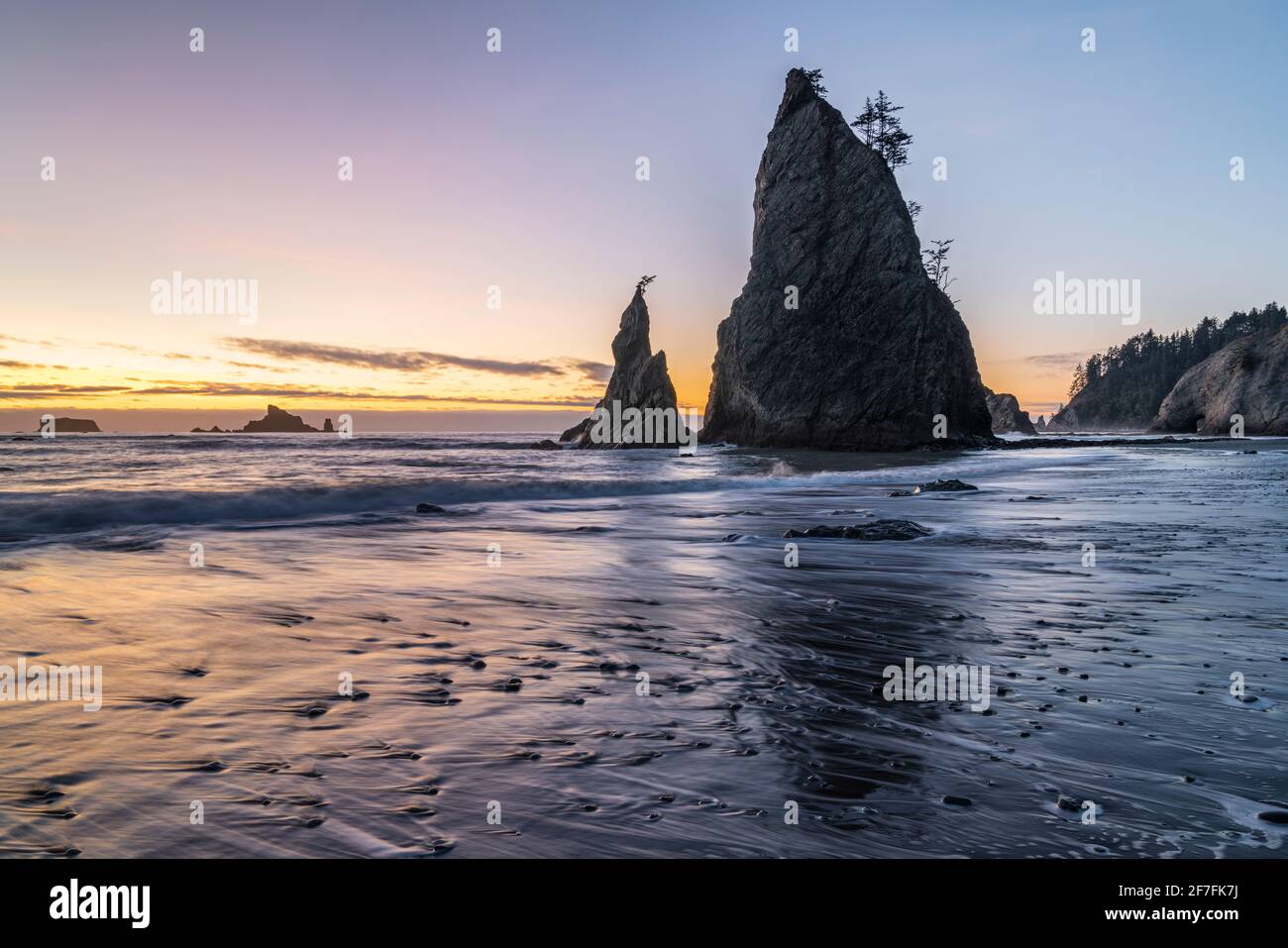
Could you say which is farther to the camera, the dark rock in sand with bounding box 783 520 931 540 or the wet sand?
the dark rock in sand with bounding box 783 520 931 540

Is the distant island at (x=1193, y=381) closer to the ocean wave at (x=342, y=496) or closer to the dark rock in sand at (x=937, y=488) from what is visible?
the ocean wave at (x=342, y=496)

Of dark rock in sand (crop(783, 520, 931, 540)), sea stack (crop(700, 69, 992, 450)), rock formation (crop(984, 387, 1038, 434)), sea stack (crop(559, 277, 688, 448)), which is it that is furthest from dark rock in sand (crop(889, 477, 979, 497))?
rock formation (crop(984, 387, 1038, 434))

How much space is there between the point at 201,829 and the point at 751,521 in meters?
12.7

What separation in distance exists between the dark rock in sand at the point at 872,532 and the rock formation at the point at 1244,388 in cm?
8734

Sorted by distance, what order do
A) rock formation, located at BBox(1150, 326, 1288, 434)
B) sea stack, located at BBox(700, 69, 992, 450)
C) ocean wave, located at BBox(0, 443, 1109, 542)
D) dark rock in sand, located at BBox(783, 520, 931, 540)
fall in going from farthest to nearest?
rock formation, located at BBox(1150, 326, 1288, 434) < sea stack, located at BBox(700, 69, 992, 450) < ocean wave, located at BBox(0, 443, 1109, 542) < dark rock in sand, located at BBox(783, 520, 931, 540)

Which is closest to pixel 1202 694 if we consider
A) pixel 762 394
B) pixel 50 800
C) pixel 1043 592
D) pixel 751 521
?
pixel 1043 592

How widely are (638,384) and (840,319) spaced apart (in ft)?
81.9

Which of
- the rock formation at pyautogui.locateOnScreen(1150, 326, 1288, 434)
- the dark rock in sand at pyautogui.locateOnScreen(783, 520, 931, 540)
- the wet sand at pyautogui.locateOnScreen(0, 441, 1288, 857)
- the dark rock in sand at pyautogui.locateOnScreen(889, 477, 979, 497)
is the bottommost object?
the wet sand at pyautogui.locateOnScreen(0, 441, 1288, 857)

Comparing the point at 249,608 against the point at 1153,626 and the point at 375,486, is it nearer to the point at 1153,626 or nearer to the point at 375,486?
the point at 1153,626

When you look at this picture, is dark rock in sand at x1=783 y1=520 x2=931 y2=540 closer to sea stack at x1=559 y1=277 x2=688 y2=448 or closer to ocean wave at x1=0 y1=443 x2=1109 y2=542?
ocean wave at x1=0 y1=443 x2=1109 y2=542

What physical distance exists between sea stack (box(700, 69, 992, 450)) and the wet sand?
49457 mm

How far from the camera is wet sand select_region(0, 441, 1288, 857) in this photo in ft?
8.89

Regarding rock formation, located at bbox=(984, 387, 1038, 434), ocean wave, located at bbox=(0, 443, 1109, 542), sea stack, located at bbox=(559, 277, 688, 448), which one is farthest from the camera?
rock formation, located at bbox=(984, 387, 1038, 434)

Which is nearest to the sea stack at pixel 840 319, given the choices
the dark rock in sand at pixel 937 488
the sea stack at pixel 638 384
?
the sea stack at pixel 638 384
